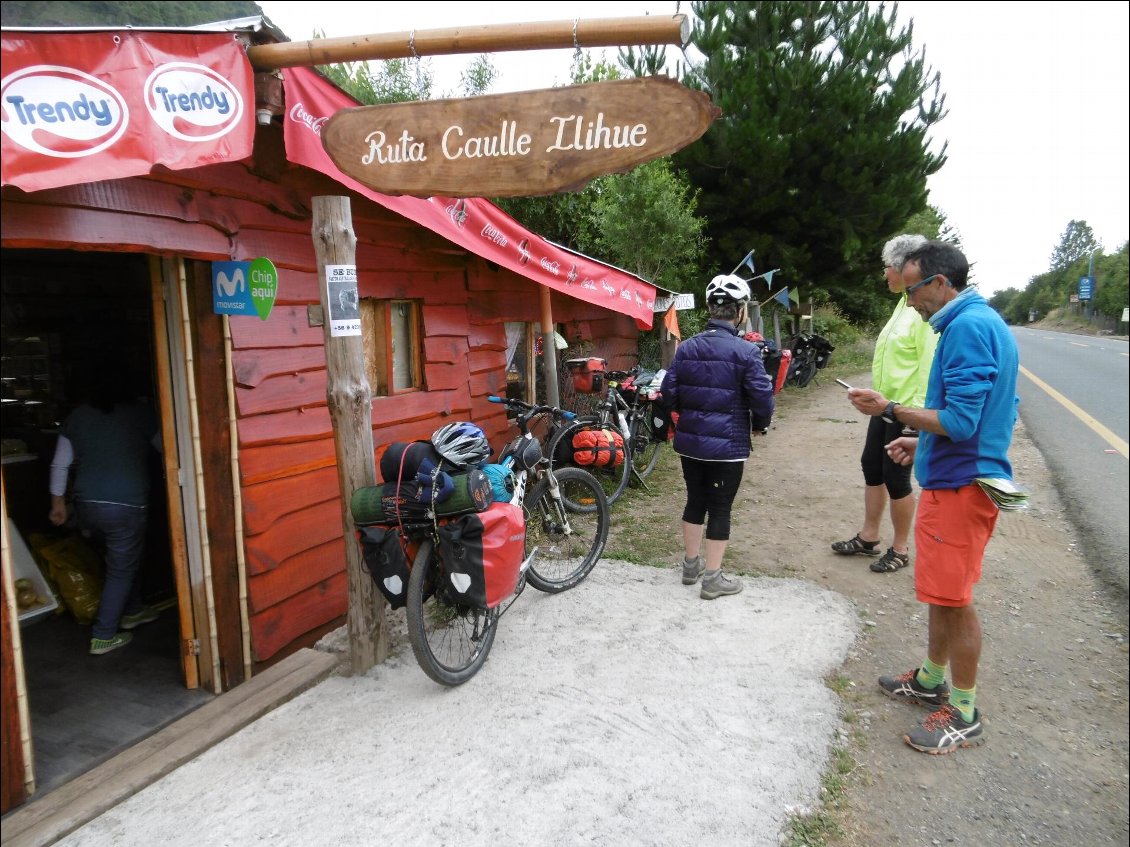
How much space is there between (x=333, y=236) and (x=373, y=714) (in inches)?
83.5

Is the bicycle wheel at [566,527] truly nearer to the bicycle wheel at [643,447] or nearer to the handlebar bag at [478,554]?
the handlebar bag at [478,554]

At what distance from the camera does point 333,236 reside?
3254 mm

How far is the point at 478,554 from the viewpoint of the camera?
3.19 meters

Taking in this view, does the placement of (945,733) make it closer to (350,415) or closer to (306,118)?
(350,415)

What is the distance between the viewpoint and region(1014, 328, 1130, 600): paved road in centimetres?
234

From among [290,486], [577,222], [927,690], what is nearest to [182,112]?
[290,486]

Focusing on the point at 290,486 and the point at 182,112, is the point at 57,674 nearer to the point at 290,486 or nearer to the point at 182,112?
the point at 290,486

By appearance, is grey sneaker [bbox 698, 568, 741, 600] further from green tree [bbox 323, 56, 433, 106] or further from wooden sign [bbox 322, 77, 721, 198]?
green tree [bbox 323, 56, 433, 106]

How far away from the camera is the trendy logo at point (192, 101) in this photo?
255 centimetres

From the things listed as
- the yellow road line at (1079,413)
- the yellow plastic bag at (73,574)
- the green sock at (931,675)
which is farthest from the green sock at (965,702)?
the yellow road line at (1079,413)

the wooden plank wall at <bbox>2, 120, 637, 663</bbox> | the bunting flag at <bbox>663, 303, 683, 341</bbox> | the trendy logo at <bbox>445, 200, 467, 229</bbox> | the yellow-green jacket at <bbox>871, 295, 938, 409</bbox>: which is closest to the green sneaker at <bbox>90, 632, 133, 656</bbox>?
the wooden plank wall at <bbox>2, 120, 637, 663</bbox>

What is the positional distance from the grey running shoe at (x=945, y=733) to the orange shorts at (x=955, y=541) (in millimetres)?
524

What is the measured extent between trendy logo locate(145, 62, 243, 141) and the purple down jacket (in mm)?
2603

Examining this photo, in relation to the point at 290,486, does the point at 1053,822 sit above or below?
below
